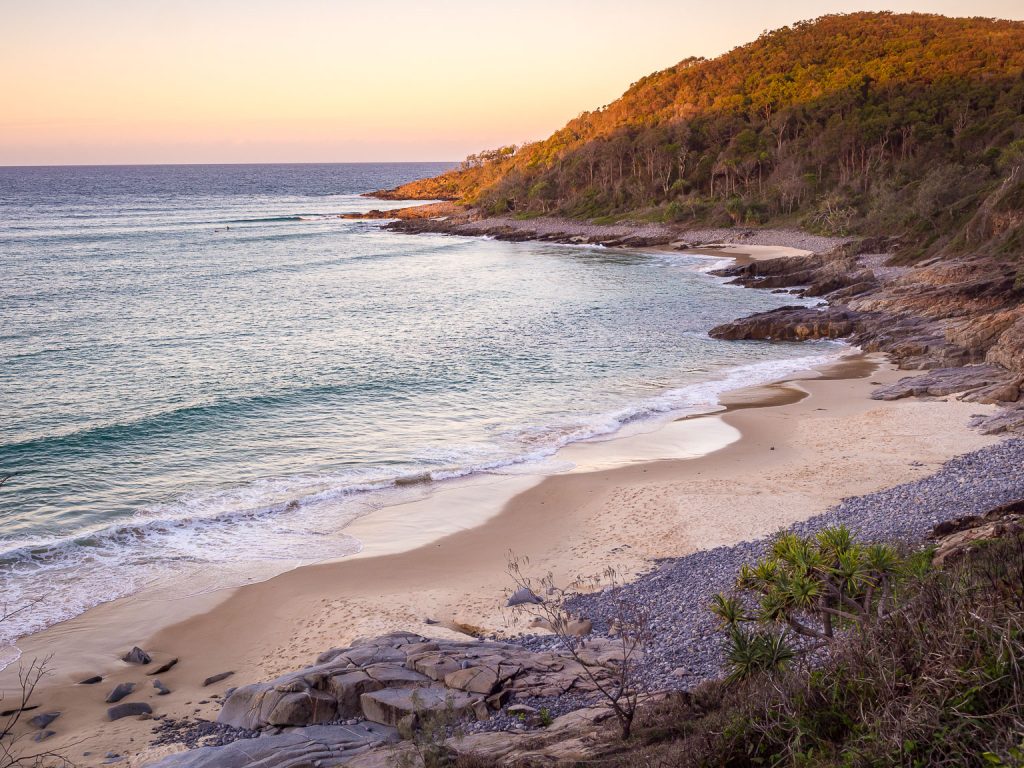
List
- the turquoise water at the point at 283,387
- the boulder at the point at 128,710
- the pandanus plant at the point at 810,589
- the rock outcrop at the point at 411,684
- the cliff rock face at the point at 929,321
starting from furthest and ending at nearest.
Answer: the cliff rock face at the point at 929,321 → the turquoise water at the point at 283,387 → the boulder at the point at 128,710 → the rock outcrop at the point at 411,684 → the pandanus plant at the point at 810,589

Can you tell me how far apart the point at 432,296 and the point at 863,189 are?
155 ft

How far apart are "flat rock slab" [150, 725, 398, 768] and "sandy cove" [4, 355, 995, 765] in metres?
1.34

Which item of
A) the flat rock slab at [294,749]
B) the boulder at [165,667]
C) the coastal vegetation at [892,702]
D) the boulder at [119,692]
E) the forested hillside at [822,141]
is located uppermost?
the forested hillside at [822,141]

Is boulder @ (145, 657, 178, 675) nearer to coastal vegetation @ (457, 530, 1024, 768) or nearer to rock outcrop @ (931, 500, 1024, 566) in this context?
coastal vegetation @ (457, 530, 1024, 768)

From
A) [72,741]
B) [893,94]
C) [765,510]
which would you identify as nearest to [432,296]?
[765,510]

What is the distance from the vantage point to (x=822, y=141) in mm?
87188

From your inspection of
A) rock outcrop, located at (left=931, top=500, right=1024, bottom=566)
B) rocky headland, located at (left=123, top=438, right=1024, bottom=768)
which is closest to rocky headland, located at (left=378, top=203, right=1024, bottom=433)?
rock outcrop, located at (left=931, top=500, right=1024, bottom=566)

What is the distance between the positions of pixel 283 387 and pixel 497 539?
15.4 meters

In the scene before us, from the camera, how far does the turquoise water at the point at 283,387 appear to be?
59.8 ft

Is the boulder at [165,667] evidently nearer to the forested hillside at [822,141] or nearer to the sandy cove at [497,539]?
the sandy cove at [497,539]

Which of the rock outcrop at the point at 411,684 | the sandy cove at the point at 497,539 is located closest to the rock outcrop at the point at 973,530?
the sandy cove at the point at 497,539

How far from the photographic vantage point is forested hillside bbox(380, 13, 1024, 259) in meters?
58.8

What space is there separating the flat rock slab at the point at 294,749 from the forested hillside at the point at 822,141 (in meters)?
43.3

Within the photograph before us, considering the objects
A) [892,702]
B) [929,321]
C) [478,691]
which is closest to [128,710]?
[478,691]
